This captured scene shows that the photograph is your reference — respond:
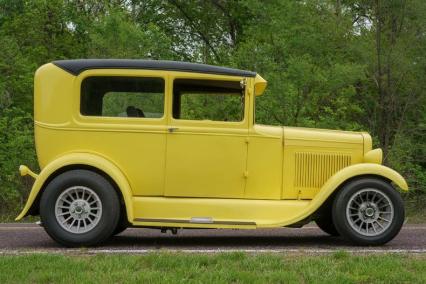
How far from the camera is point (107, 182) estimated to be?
7551 millimetres

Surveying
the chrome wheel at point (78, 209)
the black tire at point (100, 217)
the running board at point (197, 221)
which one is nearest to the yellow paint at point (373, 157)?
the running board at point (197, 221)

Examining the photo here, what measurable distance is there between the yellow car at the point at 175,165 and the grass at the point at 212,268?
1060 millimetres

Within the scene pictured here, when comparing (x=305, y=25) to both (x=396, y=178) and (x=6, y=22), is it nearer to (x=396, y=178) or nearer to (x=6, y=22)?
(x=396, y=178)

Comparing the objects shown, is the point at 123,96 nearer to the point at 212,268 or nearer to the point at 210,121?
the point at 210,121

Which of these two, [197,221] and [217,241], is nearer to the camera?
[197,221]

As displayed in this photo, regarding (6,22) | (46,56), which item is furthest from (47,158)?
(6,22)

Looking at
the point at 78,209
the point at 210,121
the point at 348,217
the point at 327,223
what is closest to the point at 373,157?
the point at 348,217

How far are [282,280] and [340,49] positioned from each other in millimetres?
11594

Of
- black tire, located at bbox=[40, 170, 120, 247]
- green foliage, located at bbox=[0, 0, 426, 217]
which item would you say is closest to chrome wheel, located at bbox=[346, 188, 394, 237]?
black tire, located at bbox=[40, 170, 120, 247]

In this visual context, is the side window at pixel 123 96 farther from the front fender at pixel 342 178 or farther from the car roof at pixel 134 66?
the front fender at pixel 342 178

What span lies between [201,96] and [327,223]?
2.26 m

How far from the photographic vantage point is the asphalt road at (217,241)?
23.9 ft

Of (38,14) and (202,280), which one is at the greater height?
(38,14)

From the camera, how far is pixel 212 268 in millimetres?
5961
